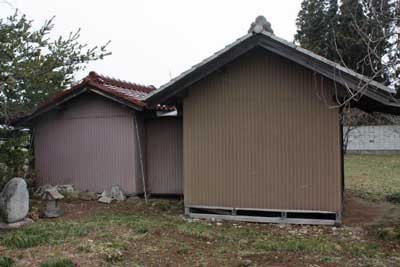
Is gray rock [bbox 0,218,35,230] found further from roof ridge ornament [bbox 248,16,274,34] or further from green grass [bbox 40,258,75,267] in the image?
roof ridge ornament [bbox 248,16,274,34]

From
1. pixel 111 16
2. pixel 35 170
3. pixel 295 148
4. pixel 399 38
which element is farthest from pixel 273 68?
pixel 111 16

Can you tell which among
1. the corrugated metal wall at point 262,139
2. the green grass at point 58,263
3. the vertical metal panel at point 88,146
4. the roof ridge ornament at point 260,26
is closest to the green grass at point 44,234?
the green grass at point 58,263

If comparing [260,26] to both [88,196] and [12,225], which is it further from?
[88,196]

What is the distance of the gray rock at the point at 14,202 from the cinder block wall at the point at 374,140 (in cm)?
1932

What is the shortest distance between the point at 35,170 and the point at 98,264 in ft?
21.3

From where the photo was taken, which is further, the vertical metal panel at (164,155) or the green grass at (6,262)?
the vertical metal panel at (164,155)

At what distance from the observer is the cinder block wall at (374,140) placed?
2355 centimetres

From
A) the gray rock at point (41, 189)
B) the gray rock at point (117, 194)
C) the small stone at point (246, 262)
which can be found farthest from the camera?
the gray rock at point (41, 189)

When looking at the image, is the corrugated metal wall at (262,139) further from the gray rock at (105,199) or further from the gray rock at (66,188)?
the gray rock at (66,188)

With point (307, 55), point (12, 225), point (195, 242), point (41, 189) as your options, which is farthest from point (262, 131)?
point (41, 189)

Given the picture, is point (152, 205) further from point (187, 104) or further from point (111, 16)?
point (111, 16)

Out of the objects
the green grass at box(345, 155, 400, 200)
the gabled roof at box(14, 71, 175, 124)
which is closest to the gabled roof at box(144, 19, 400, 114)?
the gabled roof at box(14, 71, 175, 124)

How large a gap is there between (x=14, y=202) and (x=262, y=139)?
4874mm

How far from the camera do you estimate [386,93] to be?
6.78 metres
